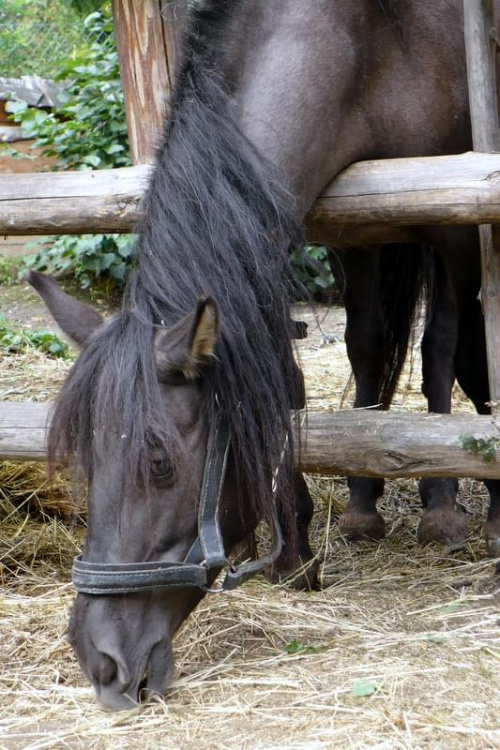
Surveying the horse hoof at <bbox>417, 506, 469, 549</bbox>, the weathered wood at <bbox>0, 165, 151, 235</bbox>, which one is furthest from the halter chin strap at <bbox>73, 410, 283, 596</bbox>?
the horse hoof at <bbox>417, 506, 469, 549</bbox>

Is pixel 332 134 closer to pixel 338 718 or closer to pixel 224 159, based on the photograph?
pixel 224 159

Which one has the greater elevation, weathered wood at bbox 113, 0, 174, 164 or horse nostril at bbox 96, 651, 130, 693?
weathered wood at bbox 113, 0, 174, 164

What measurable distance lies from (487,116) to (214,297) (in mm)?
1164

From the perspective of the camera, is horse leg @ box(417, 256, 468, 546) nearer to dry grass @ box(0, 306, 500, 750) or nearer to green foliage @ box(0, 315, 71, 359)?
dry grass @ box(0, 306, 500, 750)

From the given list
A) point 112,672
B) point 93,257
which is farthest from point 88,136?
point 112,672

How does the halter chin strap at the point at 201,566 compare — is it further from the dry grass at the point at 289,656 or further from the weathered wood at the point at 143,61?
the weathered wood at the point at 143,61

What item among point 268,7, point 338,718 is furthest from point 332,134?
point 338,718

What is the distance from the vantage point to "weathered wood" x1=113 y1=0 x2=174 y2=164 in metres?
3.95

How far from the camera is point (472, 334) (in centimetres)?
331

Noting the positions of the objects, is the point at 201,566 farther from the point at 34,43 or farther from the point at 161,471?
the point at 34,43

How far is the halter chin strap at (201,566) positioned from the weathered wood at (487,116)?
1.02 metres

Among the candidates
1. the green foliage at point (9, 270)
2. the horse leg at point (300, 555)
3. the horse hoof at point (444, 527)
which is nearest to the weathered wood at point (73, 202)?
the horse leg at point (300, 555)

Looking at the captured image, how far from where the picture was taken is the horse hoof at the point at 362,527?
148 inches

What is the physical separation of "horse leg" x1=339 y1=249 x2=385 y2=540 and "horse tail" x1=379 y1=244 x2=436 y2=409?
141 mm
